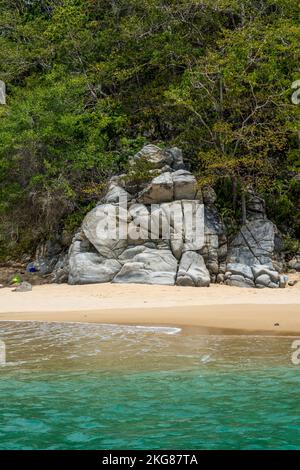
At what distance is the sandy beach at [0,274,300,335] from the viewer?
10.5 meters

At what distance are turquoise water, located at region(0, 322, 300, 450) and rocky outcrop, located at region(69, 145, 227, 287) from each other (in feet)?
21.9

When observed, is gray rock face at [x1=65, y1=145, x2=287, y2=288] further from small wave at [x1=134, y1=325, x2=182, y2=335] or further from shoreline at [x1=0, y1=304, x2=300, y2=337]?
small wave at [x1=134, y1=325, x2=182, y2=335]

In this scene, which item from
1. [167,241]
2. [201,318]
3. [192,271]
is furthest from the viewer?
[167,241]

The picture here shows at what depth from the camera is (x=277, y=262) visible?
17.4 metres

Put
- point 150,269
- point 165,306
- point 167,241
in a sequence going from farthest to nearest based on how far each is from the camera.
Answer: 1. point 167,241
2. point 150,269
3. point 165,306

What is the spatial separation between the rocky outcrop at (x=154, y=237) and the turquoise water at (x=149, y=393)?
263 inches

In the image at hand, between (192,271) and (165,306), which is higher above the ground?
(192,271)

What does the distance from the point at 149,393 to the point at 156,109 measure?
17360mm

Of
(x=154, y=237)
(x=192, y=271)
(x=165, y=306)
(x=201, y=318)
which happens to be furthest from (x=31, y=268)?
(x=201, y=318)

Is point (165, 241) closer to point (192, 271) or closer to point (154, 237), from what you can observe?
point (154, 237)

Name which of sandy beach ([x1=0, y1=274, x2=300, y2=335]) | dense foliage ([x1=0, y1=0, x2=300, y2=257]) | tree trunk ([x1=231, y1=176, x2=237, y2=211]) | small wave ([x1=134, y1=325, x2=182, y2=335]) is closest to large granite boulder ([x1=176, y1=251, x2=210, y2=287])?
sandy beach ([x1=0, y1=274, x2=300, y2=335])

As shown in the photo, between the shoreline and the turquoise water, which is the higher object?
the turquoise water

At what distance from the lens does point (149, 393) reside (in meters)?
5.93

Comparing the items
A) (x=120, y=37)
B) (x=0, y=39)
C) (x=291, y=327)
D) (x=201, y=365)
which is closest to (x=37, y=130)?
(x=120, y=37)
